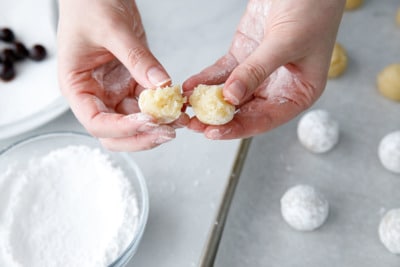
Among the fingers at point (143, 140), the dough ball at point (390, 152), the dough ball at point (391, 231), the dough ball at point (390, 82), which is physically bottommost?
the dough ball at point (391, 231)

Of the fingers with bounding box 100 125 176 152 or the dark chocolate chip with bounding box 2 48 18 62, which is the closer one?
the fingers with bounding box 100 125 176 152

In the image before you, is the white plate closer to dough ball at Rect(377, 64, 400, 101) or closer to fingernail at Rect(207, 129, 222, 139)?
fingernail at Rect(207, 129, 222, 139)

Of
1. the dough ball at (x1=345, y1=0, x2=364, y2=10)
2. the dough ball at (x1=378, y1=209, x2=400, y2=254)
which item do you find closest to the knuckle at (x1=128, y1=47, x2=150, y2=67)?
the dough ball at (x1=378, y1=209, x2=400, y2=254)

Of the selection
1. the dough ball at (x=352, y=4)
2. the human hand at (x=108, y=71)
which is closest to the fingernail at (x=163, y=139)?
the human hand at (x=108, y=71)

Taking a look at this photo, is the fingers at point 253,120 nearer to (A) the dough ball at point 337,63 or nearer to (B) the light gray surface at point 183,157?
(B) the light gray surface at point 183,157

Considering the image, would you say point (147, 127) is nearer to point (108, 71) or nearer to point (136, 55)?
point (136, 55)
